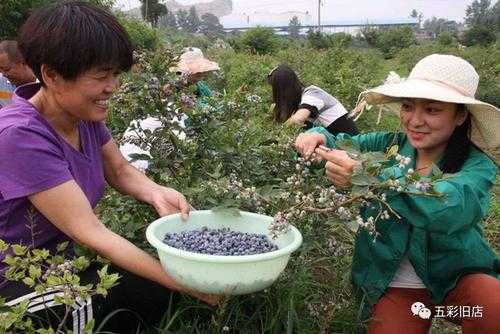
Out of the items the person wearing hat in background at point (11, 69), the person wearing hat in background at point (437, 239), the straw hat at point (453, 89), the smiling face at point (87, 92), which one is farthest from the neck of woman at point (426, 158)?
the person wearing hat in background at point (11, 69)

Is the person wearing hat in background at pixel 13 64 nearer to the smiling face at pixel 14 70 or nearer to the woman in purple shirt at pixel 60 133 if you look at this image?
the smiling face at pixel 14 70

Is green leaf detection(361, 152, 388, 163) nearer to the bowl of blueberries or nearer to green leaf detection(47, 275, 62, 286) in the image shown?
the bowl of blueberries

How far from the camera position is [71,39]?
5.21 feet

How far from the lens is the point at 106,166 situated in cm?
214

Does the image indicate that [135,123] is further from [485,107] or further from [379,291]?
[485,107]

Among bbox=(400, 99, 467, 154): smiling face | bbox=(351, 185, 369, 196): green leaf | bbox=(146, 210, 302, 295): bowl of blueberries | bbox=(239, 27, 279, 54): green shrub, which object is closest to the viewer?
bbox=(146, 210, 302, 295): bowl of blueberries

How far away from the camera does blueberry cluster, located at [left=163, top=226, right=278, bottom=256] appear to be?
5.08 ft

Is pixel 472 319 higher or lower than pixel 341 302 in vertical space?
higher

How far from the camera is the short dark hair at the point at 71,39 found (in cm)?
159

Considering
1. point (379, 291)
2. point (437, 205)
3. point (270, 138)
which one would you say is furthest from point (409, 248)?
point (270, 138)

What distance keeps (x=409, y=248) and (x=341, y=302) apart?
50cm

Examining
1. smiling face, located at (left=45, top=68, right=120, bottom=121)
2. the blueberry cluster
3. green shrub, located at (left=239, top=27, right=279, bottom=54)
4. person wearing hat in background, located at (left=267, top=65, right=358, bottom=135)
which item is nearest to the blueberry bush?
the blueberry cluster

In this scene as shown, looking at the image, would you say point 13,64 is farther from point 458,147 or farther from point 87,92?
point 458,147

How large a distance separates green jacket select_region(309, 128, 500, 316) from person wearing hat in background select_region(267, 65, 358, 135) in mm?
2340
